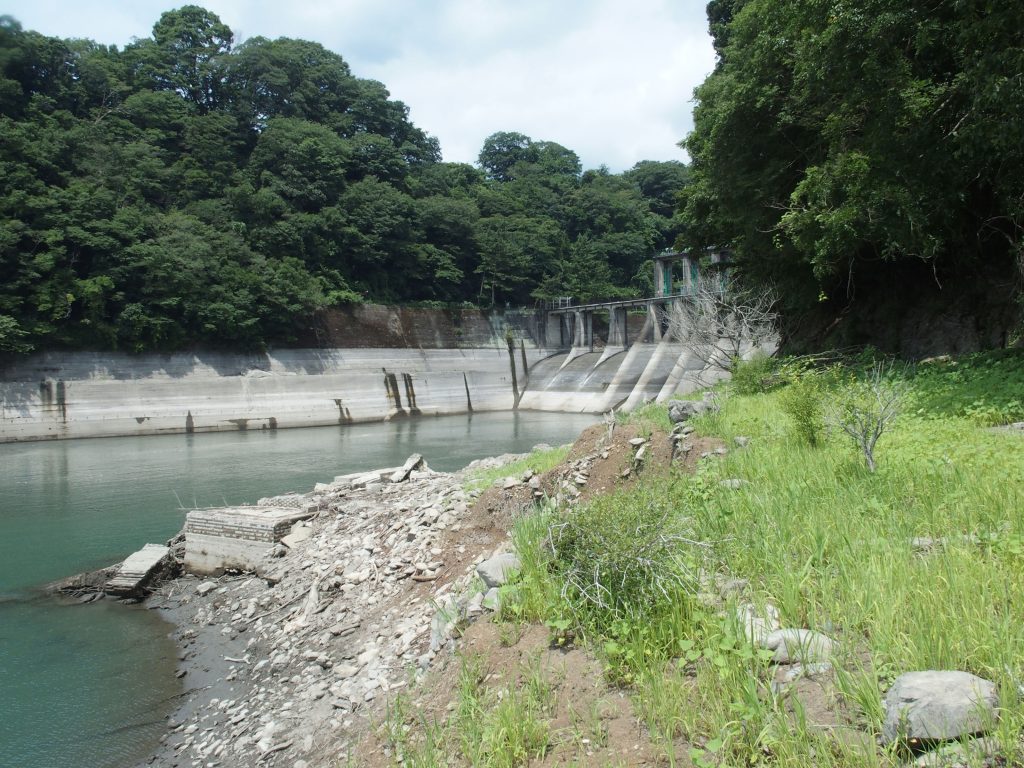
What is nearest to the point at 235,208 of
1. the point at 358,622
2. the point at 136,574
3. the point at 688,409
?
the point at 136,574

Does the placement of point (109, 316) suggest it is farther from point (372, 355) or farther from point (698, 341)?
point (698, 341)

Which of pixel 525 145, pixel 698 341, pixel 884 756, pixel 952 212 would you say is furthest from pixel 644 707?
pixel 525 145

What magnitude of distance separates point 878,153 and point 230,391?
30.2 metres

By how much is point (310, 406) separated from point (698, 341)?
2075 centimetres

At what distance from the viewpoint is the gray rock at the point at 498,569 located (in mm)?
4801

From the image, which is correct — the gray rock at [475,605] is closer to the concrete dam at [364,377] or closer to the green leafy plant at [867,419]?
the green leafy plant at [867,419]

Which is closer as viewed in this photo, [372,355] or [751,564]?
[751,564]

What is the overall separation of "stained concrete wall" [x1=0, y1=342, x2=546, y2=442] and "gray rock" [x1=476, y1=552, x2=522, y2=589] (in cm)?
2969

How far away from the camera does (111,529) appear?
13.0 meters

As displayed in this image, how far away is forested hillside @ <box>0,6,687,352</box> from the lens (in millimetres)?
30594

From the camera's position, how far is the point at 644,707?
3.07 m

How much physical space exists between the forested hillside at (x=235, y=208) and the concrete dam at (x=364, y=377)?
159 cm

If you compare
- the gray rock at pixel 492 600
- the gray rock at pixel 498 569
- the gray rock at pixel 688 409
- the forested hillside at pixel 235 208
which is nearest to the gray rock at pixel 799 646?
the gray rock at pixel 492 600

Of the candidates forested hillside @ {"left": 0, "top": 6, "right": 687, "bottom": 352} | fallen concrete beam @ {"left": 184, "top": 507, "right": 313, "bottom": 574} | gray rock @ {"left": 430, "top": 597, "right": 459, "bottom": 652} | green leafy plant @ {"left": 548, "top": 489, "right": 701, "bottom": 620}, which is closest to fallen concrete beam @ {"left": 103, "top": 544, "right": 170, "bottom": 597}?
fallen concrete beam @ {"left": 184, "top": 507, "right": 313, "bottom": 574}
